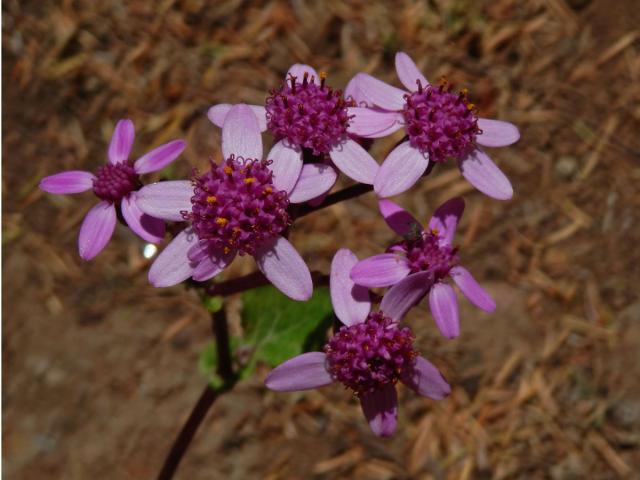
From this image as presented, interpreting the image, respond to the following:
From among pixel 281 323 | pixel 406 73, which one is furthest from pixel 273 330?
pixel 406 73

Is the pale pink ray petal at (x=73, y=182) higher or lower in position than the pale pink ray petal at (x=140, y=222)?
higher

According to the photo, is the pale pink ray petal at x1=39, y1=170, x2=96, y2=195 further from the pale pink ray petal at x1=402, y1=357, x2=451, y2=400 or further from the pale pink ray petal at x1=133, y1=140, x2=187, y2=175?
the pale pink ray petal at x1=402, y1=357, x2=451, y2=400

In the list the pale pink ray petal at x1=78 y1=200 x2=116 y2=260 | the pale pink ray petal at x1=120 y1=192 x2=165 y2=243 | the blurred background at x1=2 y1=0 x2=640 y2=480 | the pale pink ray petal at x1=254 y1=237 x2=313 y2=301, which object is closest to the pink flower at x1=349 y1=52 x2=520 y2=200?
the pale pink ray petal at x1=254 y1=237 x2=313 y2=301

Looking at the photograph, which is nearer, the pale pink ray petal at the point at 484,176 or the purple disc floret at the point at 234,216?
the purple disc floret at the point at 234,216

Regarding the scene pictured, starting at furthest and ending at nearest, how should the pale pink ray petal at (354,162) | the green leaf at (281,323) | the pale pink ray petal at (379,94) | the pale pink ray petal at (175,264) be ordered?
the green leaf at (281,323), the pale pink ray petal at (379,94), the pale pink ray petal at (354,162), the pale pink ray petal at (175,264)

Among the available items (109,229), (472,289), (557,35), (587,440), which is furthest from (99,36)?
(587,440)

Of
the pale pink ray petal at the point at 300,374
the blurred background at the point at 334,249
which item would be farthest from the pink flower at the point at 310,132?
the blurred background at the point at 334,249

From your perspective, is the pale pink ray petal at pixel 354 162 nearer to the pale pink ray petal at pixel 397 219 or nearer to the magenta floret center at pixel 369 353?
the pale pink ray petal at pixel 397 219

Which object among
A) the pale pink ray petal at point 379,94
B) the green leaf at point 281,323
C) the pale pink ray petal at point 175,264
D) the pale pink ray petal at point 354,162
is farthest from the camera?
the green leaf at point 281,323

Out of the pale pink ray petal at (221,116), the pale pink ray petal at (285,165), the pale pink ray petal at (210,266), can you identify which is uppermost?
the pale pink ray petal at (221,116)

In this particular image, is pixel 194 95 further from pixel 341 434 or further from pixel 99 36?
pixel 341 434
